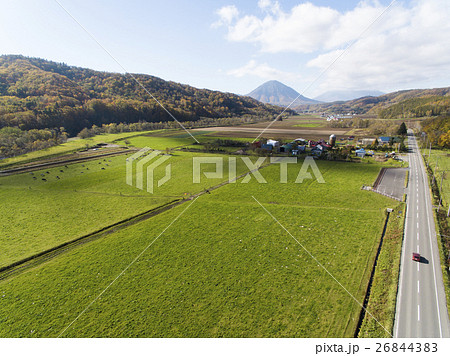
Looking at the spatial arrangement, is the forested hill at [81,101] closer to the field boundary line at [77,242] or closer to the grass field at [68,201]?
the grass field at [68,201]

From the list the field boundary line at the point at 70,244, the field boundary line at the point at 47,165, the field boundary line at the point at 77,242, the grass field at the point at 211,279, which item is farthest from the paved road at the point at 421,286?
the field boundary line at the point at 47,165

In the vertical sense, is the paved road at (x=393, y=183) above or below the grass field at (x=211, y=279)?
above

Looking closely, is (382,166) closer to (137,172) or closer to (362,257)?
(362,257)

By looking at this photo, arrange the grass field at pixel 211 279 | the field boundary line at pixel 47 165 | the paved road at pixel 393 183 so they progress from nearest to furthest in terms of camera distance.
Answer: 1. the grass field at pixel 211 279
2. the paved road at pixel 393 183
3. the field boundary line at pixel 47 165

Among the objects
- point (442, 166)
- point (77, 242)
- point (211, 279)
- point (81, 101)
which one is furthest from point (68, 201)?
point (81, 101)

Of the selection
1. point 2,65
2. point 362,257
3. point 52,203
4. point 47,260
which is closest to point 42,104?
point 2,65

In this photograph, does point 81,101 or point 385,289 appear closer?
point 385,289

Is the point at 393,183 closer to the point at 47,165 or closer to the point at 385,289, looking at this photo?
the point at 385,289

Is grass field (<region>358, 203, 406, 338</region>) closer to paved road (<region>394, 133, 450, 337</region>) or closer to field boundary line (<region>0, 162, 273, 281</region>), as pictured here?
paved road (<region>394, 133, 450, 337</region>)
